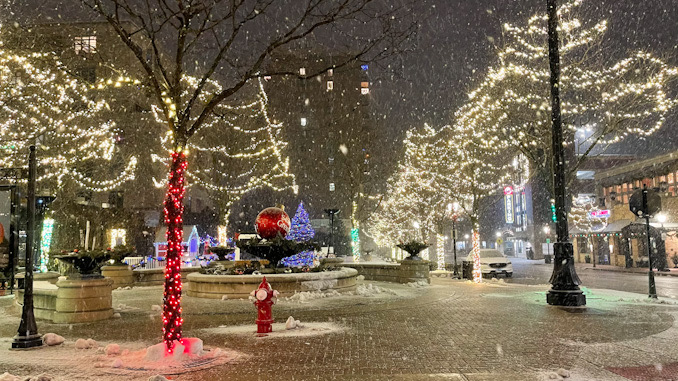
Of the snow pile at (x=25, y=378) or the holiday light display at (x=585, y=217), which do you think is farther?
the holiday light display at (x=585, y=217)

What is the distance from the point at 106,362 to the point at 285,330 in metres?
3.60

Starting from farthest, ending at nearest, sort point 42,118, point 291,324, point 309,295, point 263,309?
1. point 42,118
2. point 309,295
3. point 291,324
4. point 263,309

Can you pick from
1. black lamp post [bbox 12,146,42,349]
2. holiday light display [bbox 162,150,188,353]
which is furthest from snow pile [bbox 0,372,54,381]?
black lamp post [bbox 12,146,42,349]

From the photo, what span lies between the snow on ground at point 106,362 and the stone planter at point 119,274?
13.1 meters

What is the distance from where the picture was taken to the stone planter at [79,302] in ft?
40.6

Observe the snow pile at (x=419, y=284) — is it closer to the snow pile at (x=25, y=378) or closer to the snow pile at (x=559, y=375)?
the snow pile at (x=559, y=375)

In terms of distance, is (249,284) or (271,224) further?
(271,224)

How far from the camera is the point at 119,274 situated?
22047mm

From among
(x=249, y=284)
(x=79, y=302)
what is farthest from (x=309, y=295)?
(x=79, y=302)

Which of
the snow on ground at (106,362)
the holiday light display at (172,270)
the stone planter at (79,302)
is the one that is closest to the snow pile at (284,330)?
the snow on ground at (106,362)

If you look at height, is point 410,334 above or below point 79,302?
below

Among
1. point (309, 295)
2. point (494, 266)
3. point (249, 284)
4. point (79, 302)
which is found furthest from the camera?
point (494, 266)

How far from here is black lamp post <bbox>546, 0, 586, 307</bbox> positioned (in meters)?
13.5

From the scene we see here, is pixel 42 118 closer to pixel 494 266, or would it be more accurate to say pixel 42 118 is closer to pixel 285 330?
pixel 285 330
